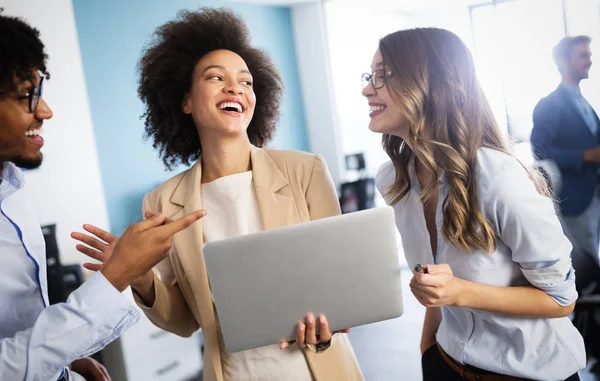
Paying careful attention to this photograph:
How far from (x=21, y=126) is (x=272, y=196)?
611 millimetres

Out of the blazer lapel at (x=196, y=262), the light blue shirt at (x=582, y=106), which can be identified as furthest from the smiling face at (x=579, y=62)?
the blazer lapel at (x=196, y=262)

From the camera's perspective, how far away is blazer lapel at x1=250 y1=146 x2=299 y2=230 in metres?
1.40

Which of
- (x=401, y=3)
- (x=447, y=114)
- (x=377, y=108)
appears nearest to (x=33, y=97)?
(x=377, y=108)

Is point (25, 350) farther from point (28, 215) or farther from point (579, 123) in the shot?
point (579, 123)

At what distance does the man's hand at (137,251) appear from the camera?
1.05m

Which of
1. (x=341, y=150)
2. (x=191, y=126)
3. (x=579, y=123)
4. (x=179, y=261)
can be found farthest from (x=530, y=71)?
(x=179, y=261)

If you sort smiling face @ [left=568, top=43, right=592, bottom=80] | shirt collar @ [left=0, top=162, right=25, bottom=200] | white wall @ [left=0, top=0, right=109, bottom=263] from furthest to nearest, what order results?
smiling face @ [left=568, top=43, right=592, bottom=80] → white wall @ [left=0, top=0, right=109, bottom=263] → shirt collar @ [left=0, top=162, right=25, bottom=200]

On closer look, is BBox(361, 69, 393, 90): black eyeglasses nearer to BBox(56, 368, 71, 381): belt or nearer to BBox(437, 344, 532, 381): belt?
BBox(437, 344, 532, 381): belt

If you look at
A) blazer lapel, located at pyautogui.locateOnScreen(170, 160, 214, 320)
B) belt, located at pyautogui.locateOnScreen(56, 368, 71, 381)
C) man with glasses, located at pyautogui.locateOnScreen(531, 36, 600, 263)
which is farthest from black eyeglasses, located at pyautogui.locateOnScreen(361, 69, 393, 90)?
man with glasses, located at pyautogui.locateOnScreen(531, 36, 600, 263)

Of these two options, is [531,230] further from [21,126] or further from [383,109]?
[21,126]

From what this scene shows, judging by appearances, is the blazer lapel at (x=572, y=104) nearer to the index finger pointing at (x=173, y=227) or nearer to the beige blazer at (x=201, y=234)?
the beige blazer at (x=201, y=234)

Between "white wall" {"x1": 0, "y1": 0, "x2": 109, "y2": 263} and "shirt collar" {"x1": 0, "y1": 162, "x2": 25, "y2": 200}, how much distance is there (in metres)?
2.02

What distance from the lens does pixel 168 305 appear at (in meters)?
1.43

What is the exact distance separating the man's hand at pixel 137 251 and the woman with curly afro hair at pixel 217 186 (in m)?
0.23
